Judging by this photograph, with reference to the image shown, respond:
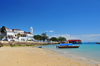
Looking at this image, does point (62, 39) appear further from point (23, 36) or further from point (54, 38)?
point (23, 36)

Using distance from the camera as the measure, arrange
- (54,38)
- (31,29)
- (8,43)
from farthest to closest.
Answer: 1. (54,38)
2. (31,29)
3. (8,43)

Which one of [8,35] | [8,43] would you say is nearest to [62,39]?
[8,35]

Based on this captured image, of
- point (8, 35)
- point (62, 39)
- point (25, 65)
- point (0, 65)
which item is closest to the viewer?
point (0, 65)

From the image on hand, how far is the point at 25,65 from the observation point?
8094 millimetres

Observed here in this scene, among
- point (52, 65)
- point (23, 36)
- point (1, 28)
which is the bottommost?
point (52, 65)

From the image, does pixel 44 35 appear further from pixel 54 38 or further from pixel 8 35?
pixel 8 35

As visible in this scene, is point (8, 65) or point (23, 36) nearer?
point (8, 65)

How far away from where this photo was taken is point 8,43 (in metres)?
48.0

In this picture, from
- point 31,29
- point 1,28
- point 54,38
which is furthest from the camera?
→ point 54,38

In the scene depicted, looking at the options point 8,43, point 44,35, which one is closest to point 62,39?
point 44,35

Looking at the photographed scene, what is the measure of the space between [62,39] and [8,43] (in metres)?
94.5

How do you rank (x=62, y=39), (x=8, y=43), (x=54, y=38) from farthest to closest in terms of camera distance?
(x=62, y=39)
(x=54, y=38)
(x=8, y=43)

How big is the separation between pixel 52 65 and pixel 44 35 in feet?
330

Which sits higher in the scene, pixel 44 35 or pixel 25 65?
pixel 44 35
